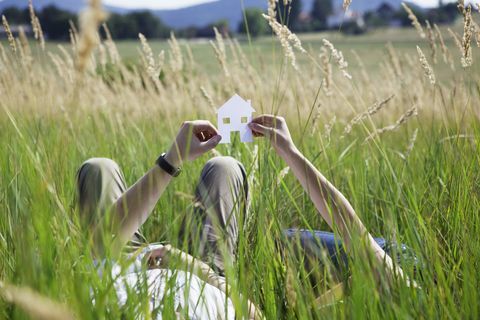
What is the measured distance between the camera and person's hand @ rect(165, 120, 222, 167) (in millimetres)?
1932

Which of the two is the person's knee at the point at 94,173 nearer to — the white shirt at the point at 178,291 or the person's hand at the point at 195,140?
the person's hand at the point at 195,140

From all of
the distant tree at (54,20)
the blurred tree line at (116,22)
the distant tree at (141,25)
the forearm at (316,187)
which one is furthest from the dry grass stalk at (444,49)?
the distant tree at (141,25)

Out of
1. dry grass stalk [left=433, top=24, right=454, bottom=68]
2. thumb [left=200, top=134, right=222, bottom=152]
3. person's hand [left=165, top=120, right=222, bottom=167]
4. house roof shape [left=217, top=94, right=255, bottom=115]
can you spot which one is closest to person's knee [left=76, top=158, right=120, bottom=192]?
person's hand [left=165, top=120, right=222, bottom=167]

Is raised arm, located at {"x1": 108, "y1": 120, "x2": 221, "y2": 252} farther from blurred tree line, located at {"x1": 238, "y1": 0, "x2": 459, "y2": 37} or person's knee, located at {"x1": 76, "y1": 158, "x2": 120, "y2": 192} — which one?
blurred tree line, located at {"x1": 238, "y1": 0, "x2": 459, "y2": 37}

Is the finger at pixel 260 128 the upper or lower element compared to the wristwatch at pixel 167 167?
upper

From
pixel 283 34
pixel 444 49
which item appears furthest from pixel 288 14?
pixel 444 49

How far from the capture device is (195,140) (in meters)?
1.98

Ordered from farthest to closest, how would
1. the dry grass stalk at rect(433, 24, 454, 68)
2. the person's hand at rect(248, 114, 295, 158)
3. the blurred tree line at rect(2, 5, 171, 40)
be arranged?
the blurred tree line at rect(2, 5, 171, 40) < the dry grass stalk at rect(433, 24, 454, 68) < the person's hand at rect(248, 114, 295, 158)

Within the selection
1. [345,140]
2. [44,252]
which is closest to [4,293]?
[44,252]

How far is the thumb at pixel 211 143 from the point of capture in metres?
1.93

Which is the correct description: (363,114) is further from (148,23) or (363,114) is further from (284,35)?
(148,23)

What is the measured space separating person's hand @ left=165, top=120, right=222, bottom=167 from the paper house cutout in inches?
1.2

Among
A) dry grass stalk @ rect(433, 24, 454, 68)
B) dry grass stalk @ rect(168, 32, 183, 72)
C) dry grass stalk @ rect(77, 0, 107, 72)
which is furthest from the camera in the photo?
dry grass stalk @ rect(168, 32, 183, 72)

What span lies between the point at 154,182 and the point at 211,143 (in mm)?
231
